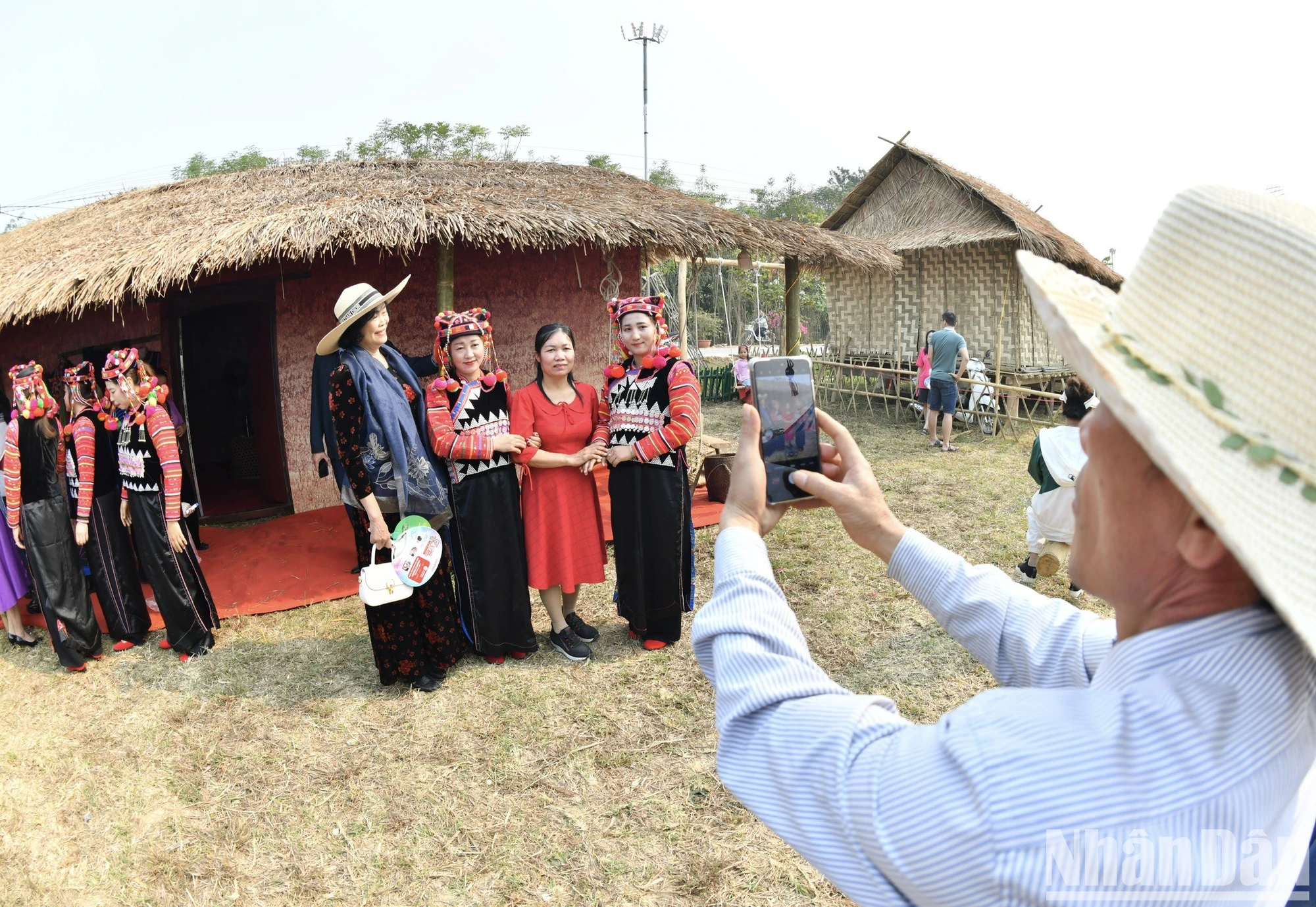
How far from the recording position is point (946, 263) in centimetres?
1263

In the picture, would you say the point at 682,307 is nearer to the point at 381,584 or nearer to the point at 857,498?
the point at 381,584

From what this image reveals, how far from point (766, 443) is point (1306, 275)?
77cm

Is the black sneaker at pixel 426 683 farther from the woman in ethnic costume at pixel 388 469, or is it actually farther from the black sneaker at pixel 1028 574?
the black sneaker at pixel 1028 574

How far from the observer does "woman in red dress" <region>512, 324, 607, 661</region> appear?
12.7 feet

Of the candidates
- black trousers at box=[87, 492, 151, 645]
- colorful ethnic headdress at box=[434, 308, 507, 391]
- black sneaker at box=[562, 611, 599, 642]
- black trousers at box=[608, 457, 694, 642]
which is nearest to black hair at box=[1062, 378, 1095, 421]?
black trousers at box=[608, 457, 694, 642]

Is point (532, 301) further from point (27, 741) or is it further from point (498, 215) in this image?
point (27, 741)

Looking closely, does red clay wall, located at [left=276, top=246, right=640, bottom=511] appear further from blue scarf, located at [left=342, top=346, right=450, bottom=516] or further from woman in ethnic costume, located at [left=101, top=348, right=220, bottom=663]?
blue scarf, located at [left=342, top=346, right=450, bottom=516]

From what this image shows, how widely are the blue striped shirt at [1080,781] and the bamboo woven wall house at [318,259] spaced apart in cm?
575

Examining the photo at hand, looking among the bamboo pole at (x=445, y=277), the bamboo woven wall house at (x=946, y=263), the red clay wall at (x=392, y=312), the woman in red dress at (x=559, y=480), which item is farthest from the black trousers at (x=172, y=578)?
the bamboo woven wall house at (x=946, y=263)

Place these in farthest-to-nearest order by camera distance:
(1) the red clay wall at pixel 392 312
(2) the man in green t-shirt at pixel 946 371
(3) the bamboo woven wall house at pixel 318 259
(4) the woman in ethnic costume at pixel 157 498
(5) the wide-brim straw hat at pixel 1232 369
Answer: (2) the man in green t-shirt at pixel 946 371, (1) the red clay wall at pixel 392 312, (3) the bamboo woven wall house at pixel 318 259, (4) the woman in ethnic costume at pixel 157 498, (5) the wide-brim straw hat at pixel 1232 369

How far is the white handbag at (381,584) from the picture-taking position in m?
3.48

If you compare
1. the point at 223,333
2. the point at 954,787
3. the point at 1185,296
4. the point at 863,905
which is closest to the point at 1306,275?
the point at 1185,296

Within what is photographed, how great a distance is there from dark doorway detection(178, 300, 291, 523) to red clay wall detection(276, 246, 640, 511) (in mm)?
201

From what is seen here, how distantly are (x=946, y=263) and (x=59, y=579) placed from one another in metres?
12.2
